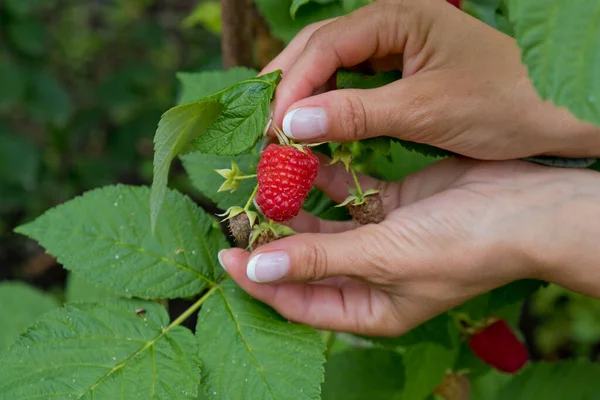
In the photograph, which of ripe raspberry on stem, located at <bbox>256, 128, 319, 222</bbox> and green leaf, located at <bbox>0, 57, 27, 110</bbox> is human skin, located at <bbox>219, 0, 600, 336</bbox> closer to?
ripe raspberry on stem, located at <bbox>256, 128, 319, 222</bbox>

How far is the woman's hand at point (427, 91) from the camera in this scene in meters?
0.91

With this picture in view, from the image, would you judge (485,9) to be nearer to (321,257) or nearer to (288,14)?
(288,14)

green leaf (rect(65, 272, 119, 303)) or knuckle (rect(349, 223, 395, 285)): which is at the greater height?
knuckle (rect(349, 223, 395, 285))

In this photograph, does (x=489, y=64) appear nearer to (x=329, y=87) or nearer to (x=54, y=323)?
(x=329, y=87)

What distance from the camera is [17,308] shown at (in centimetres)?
159

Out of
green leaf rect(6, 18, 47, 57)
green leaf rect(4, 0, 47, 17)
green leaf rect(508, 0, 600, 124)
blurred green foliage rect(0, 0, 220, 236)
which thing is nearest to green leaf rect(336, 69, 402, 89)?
green leaf rect(508, 0, 600, 124)

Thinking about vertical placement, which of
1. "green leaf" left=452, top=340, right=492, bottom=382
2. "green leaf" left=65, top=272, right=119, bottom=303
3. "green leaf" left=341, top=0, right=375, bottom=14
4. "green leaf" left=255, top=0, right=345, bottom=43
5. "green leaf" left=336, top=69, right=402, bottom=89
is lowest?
"green leaf" left=452, top=340, right=492, bottom=382

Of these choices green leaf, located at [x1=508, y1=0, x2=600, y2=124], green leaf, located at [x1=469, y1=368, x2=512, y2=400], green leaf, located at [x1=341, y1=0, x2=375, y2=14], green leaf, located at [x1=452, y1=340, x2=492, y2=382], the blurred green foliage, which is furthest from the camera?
the blurred green foliage

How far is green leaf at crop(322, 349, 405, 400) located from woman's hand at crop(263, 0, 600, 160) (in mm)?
561

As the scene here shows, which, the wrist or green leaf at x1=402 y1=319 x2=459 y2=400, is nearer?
the wrist

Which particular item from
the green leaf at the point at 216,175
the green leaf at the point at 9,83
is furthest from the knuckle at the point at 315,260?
the green leaf at the point at 9,83

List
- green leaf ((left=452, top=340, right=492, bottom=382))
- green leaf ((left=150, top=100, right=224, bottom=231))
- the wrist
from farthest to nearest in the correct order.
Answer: green leaf ((left=452, top=340, right=492, bottom=382)) → the wrist → green leaf ((left=150, top=100, right=224, bottom=231))

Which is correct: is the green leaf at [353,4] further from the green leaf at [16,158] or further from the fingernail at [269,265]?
the green leaf at [16,158]

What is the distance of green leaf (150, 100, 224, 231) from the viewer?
0.80 metres
